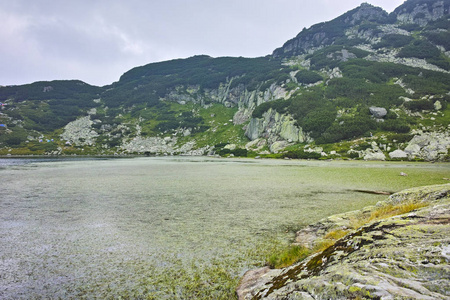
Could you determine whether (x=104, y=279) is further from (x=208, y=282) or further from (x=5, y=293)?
(x=208, y=282)

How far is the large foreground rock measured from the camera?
371 centimetres

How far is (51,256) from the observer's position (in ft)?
32.5

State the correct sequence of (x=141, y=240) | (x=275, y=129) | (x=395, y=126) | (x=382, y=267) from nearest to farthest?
(x=382, y=267), (x=141, y=240), (x=395, y=126), (x=275, y=129)

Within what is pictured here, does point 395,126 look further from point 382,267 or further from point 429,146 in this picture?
point 382,267

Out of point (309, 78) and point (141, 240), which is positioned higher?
point (309, 78)

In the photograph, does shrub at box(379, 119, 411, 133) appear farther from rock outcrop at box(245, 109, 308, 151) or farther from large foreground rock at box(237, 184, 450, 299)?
large foreground rock at box(237, 184, 450, 299)

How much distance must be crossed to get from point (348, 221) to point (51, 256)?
14760 millimetres

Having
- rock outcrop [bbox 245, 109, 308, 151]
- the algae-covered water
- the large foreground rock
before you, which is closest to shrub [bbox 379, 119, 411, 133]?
rock outcrop [bbox 245, 109, 308, 151]

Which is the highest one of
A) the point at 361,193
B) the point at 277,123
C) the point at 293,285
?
the point at 277,123

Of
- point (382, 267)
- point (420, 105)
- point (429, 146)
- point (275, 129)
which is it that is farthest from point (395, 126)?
point (382, 267)

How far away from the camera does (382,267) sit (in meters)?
4.50

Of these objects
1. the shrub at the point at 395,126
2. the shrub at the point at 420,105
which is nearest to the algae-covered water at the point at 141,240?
the shrub at the point at 395,126

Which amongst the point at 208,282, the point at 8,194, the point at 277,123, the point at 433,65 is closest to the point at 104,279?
the point at 208,282

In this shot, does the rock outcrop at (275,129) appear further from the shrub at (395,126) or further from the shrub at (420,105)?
the shrub at (420,105)
